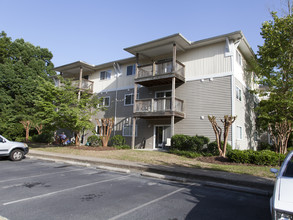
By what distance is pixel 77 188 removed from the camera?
6340mm

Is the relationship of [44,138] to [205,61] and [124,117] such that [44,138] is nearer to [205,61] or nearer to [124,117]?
[124,117]

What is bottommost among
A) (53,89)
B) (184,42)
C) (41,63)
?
(53,89)

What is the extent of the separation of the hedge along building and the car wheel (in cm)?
870

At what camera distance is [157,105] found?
17.6 meters

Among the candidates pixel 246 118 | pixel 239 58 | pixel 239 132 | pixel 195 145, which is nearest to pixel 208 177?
pixel 195 145

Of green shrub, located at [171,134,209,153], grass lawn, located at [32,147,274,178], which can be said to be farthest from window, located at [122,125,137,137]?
grass lawn, located at [32,147,274,178]

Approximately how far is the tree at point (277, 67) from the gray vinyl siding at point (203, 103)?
3826 mm

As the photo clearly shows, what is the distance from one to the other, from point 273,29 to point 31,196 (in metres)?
19.8

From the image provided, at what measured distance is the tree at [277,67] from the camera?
16750mm

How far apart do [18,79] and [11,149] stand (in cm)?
2403

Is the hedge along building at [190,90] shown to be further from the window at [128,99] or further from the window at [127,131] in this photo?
the window at [128,99]

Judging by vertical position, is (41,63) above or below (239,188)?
above

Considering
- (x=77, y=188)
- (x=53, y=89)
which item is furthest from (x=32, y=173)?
(x=53, y=89)

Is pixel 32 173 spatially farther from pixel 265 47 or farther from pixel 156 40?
pixel 265 47
